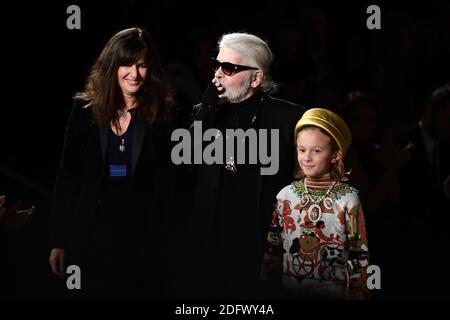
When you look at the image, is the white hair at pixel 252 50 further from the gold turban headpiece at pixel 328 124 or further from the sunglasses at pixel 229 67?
the gold turban headpiece at pixel 328 124

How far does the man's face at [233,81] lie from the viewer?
A: 490 cm

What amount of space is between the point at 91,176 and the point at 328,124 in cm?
122

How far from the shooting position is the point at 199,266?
5016mm

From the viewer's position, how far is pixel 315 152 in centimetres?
453

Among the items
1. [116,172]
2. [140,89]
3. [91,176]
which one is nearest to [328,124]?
[140,89]

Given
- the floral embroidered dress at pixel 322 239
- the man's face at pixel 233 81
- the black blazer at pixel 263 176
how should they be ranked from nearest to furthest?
the floral embroidered dress at pixel 322 239
the black blazer at pixel 263 176
the man's face at pixel 233 81

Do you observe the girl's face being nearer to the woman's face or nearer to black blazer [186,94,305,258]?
black blazer [186,94,305,258]

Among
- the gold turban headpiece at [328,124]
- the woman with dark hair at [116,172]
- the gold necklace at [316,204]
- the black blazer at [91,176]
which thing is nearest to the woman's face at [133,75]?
the woman with dark hair at [116,172]

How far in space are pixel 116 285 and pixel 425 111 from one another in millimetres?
2437

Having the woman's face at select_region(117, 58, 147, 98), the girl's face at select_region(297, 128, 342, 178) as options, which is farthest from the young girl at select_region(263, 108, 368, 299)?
the woman's face at select_region(117, 58, 147, 98)

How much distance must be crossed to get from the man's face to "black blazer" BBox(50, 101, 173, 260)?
0.33m

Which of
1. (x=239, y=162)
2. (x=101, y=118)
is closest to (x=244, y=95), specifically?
(x=239, y=162)

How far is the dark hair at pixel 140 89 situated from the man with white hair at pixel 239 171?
0.77 feet

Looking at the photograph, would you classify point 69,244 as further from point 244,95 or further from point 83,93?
point 244,95
